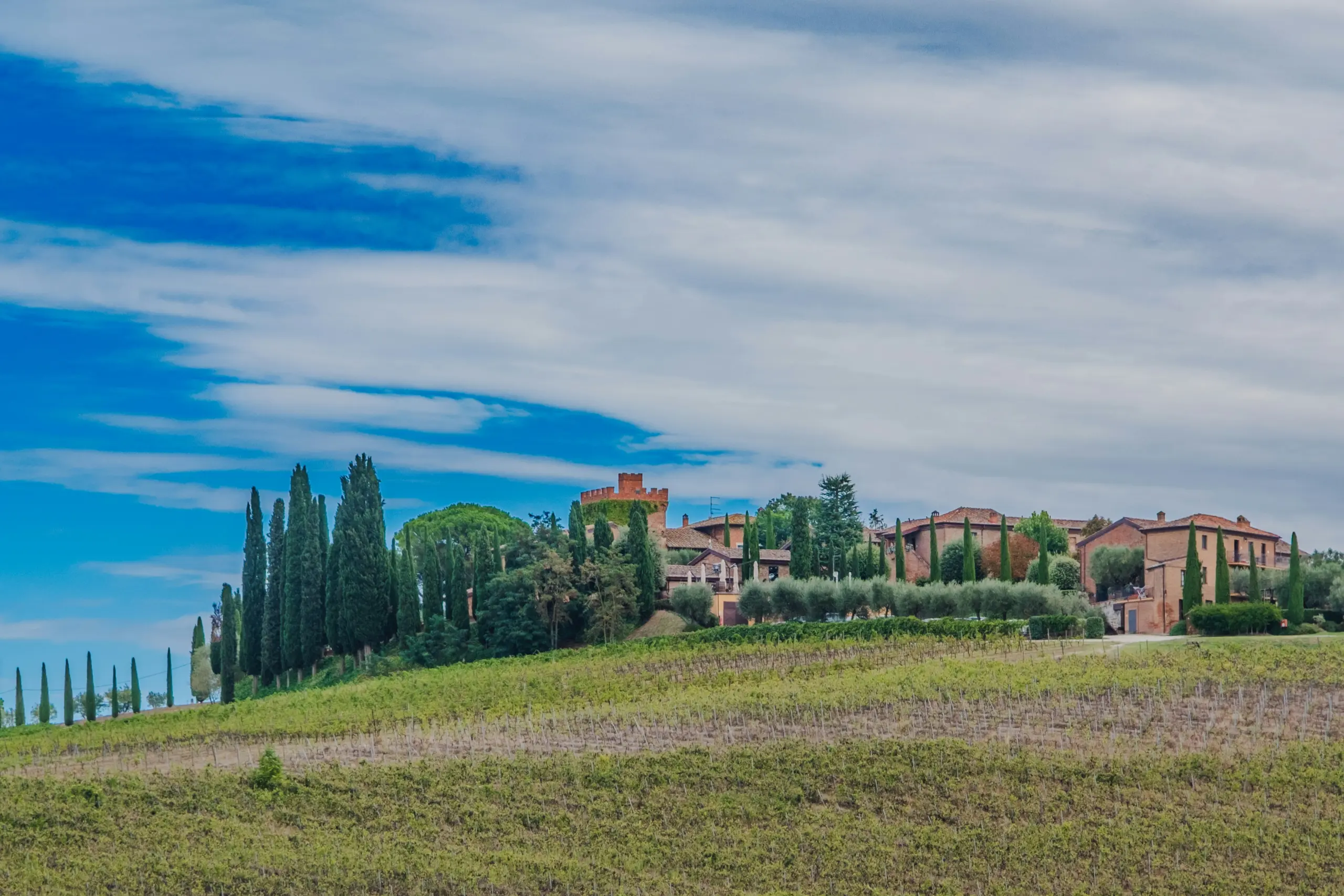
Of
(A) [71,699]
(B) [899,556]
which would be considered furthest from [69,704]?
(B) [899,556]

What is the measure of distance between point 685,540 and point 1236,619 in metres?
35.5

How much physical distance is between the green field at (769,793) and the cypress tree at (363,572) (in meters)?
21.7

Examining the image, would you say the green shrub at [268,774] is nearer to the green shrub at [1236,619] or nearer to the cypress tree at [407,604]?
the green shrub at [1236,619]

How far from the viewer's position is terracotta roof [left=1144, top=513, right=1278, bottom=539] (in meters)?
67.3

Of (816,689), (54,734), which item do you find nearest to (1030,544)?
(816,689)

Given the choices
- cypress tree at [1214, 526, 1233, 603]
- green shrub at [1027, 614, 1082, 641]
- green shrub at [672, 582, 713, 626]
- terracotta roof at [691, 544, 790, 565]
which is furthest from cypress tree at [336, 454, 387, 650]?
cypress tree at [1214, 526, 1233, 603]

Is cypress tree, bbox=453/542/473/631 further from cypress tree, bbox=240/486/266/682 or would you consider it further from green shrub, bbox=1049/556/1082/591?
green shrub, bbox=1049/556/1082/591

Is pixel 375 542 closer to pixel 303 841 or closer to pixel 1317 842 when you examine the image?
pixel 303 841

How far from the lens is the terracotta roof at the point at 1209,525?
6731cm

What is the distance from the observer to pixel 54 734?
2058 inches

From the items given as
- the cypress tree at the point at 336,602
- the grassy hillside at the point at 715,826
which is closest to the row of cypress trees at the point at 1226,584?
the grassy hillside at the point at 715,826

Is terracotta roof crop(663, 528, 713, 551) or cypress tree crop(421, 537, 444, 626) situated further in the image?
terracotta roof crop(663, 528, 713, 551)

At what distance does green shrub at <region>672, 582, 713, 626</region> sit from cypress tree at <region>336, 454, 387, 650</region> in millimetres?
12730

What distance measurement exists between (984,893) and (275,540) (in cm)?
5311
